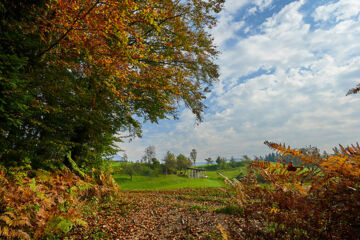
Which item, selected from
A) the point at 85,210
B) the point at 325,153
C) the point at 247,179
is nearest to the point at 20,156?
the point at 85,210

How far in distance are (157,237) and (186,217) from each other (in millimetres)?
1660

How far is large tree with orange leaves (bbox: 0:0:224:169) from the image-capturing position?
5926mm

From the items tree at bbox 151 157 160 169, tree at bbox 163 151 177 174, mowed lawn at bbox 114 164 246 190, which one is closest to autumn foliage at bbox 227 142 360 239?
mowed lawn at bbox 114 164 246 190

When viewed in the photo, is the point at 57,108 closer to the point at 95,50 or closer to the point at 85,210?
the point at 95,50

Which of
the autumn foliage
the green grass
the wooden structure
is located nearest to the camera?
the autumn foliage

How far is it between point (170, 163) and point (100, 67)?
4402 centimetres

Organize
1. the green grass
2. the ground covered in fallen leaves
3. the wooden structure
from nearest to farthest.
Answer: the ground covered in fallen leaves
the green grass
the wooden structure

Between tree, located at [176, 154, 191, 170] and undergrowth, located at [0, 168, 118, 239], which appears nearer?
undergrowth, located at [0, 168, 118, 239]

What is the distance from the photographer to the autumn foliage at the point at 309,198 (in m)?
1.22

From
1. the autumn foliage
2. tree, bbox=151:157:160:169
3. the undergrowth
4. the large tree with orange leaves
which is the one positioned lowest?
tree, bbox=151:157:160:169

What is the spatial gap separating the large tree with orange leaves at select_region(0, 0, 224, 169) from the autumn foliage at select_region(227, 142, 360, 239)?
5.86 m

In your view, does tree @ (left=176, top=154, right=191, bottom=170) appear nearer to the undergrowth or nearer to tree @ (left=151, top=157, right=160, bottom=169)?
tree @ (left=151, top=157, right=160, bottom=169)

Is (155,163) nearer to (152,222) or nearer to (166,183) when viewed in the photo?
(166,183)

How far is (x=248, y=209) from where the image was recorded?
1.64 meters
